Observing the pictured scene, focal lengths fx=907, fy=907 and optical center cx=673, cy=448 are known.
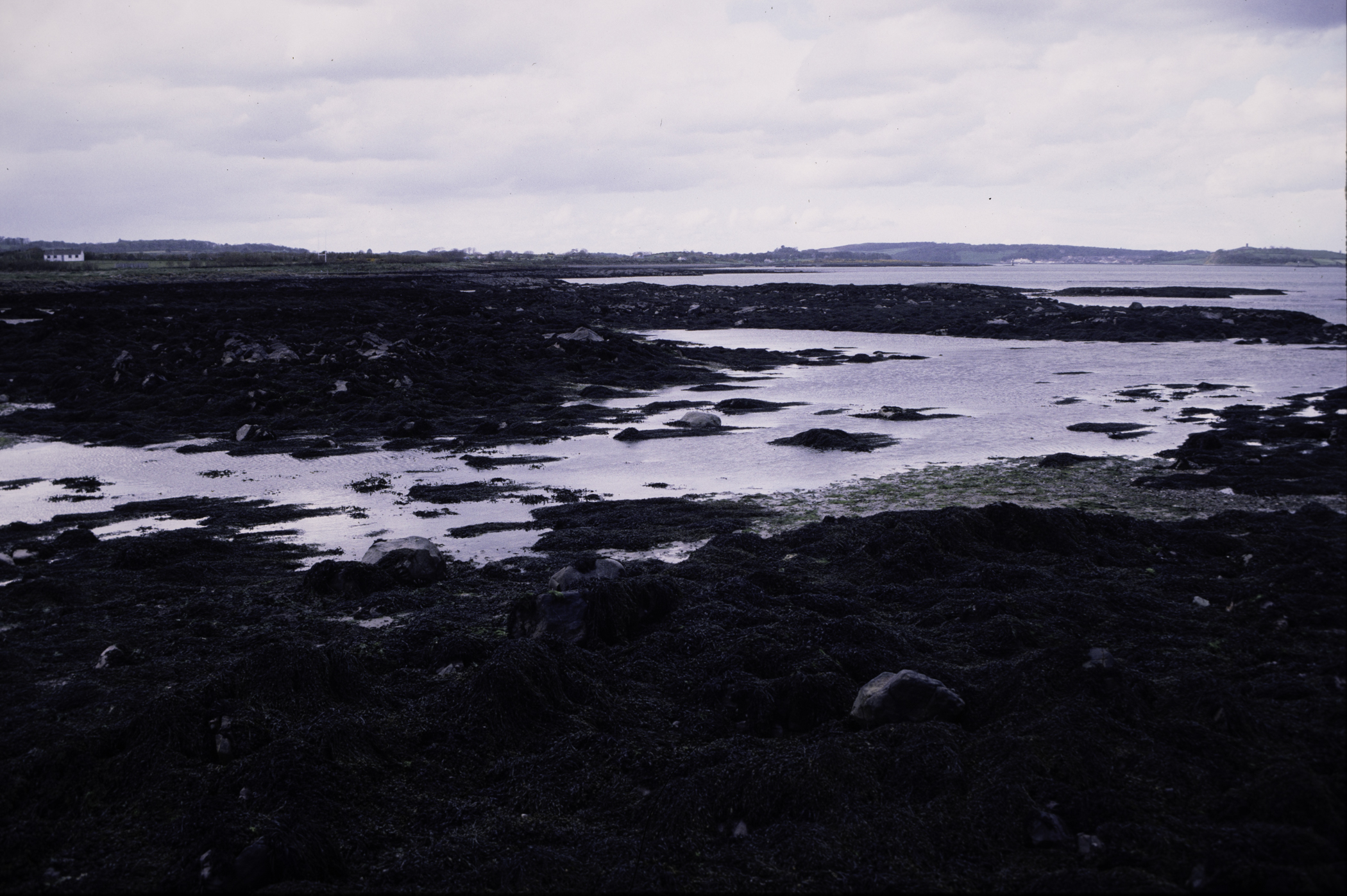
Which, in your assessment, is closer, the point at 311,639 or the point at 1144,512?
the point at 311,639

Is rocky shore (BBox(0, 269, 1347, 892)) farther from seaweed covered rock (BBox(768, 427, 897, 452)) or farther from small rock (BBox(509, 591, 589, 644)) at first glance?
seaweed covered rock (BBox(768, 427, 897, 452))

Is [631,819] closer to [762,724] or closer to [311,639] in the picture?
[762,724]

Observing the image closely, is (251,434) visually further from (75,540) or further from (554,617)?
(554,617)

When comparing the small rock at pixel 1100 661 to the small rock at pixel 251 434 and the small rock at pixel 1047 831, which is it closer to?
the small rock at pixel 1047 831

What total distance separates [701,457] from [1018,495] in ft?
18.9

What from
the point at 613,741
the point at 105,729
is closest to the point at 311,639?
the point at 105,729

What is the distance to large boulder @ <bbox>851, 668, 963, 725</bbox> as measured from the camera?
6164mm

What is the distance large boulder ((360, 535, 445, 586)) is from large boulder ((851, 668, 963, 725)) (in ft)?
16.8

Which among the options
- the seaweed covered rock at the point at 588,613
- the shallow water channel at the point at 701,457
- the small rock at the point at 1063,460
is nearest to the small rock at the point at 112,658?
the seaweed covered rock at the point at 588,613

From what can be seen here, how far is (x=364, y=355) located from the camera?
83.0 feet

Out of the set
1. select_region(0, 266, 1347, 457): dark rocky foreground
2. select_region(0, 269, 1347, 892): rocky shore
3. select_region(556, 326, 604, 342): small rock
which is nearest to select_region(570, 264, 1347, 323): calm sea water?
select_region(0, 266, 1347, 457): dark rocky foreground

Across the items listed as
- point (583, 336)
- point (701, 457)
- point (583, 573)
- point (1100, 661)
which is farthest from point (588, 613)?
point (583, 336)

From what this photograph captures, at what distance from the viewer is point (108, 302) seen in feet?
129

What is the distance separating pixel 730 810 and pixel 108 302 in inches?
1685
